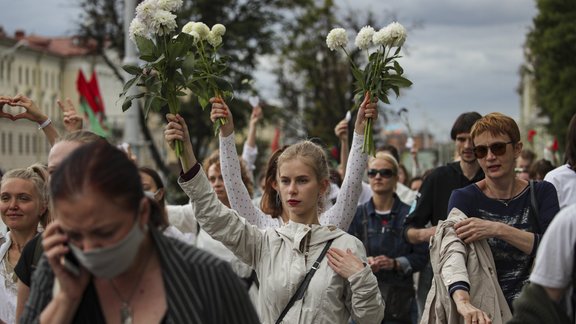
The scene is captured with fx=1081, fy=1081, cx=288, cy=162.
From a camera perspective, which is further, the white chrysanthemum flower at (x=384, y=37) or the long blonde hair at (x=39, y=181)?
the white chrysanthemum flower at (x=384, y=37)

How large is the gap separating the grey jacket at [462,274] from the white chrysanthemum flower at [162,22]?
73.0 inches

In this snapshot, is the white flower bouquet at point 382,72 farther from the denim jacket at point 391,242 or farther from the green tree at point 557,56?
the green tree at point 557,56

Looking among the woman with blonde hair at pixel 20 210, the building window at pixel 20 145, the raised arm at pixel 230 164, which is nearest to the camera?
the woman with blonde hair at pixel 20 210

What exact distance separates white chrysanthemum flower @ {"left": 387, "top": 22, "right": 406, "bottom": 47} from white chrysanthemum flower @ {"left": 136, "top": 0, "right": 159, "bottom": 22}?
4.99 feet

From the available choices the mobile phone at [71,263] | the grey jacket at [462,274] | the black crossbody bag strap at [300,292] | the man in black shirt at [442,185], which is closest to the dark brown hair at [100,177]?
the mobile phone at [71,263]

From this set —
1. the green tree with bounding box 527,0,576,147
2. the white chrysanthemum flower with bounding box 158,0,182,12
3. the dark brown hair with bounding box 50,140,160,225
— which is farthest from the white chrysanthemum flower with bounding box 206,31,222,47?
the green tree with bounding box 527,0,576,147

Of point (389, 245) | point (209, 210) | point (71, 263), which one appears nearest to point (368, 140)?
point (209, 210)

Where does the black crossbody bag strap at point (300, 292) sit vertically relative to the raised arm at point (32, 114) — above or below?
below

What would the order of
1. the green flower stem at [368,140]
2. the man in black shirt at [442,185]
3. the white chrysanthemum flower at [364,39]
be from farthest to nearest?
1. the man in black shirt at [442,185]
2. the white chrysanthemum flower at [364,39]
3. the green flower stem at [368,140]

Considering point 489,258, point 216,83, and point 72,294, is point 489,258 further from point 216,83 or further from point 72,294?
point 72,294

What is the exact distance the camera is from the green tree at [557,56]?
1986 inches

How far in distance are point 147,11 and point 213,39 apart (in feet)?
2.70

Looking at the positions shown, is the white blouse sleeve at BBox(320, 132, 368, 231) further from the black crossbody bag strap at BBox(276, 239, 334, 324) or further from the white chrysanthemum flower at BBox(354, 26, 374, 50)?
the black crossbody bag strap at BBox(276, 239, 334, 324)

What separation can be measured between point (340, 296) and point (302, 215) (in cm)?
49
